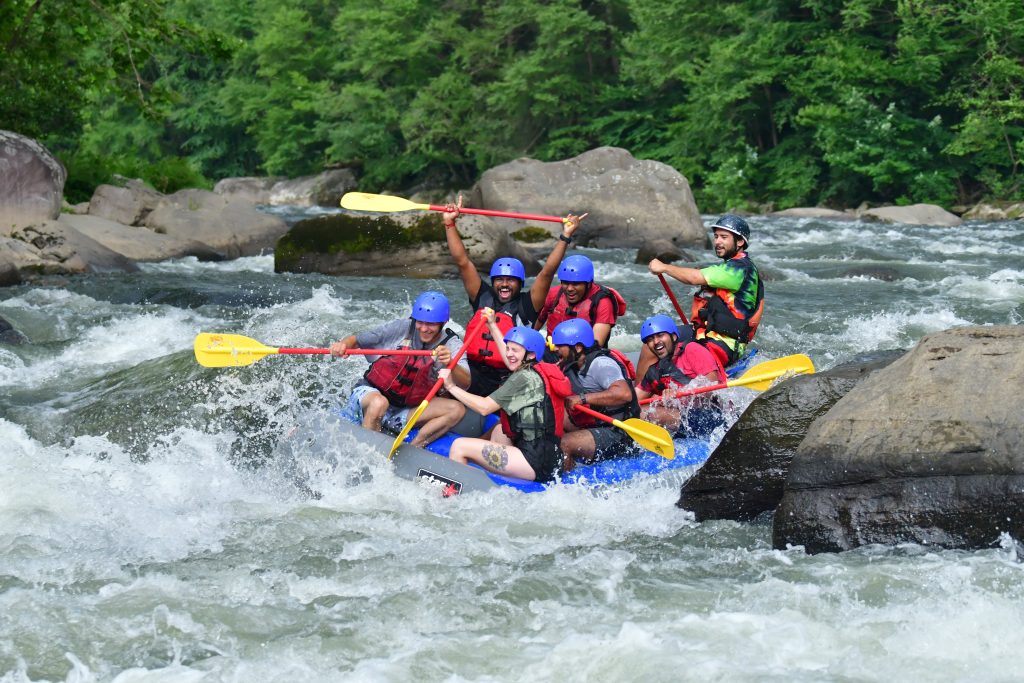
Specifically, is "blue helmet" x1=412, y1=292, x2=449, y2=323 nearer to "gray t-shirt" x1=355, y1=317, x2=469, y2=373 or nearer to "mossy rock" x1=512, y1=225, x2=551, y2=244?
"gray t-shirt" x1=355, y1=317, x2=469, y2=373

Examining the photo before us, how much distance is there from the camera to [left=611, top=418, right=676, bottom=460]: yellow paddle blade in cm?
639

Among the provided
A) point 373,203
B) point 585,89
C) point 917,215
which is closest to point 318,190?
point 585,89

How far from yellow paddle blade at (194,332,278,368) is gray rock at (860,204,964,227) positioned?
14.9 metres

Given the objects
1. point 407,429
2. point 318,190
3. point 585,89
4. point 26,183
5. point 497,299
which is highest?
point 497,299

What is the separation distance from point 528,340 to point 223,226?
10.6 m

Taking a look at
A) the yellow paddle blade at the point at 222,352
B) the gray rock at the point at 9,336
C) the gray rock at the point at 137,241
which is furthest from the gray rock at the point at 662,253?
the yellow paddle blade at the point at 222,352

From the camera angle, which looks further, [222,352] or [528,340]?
[222,352]

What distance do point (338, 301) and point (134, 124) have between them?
35624mm

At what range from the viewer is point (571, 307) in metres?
7.64

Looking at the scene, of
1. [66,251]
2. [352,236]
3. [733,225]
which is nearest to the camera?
[733,225]

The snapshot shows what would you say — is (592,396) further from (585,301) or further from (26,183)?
(26,183)

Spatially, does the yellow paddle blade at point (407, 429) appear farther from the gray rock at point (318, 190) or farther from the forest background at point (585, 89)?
the gray rock at point (318, 190)

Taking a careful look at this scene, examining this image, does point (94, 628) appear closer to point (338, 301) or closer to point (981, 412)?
point (981, 412)

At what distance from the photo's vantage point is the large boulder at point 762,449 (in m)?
5.75
